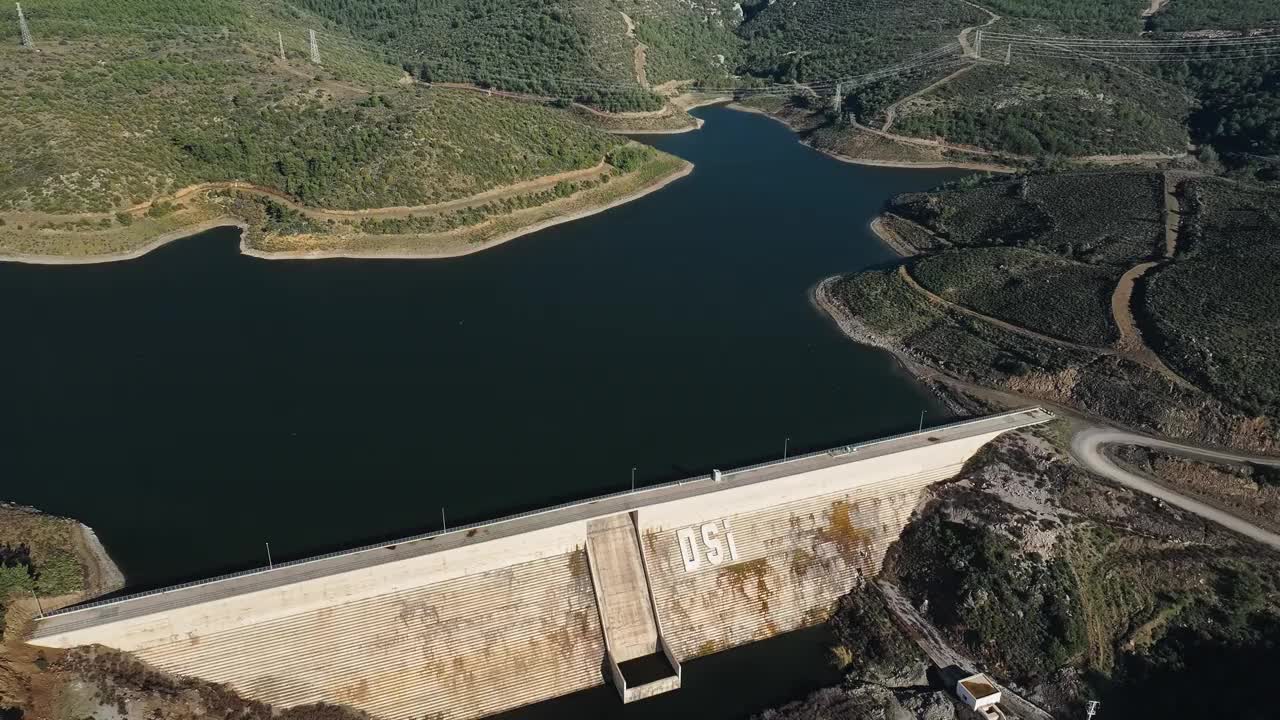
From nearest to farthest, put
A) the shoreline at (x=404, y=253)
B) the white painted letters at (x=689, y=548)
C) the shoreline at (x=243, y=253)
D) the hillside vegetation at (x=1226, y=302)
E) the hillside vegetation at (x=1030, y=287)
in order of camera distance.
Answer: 1. the white painted letters at (x=689, y=548)
2. the hillside vegetation at (x=1226, y=302)
3. the hillside vegetation at (x=1030, y=287)
4. the shoreline at (x=243, y=253)
5. the shoreline at (x=404, y=253)

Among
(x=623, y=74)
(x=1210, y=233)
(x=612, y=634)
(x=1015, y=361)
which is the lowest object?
(x=612, y=634)

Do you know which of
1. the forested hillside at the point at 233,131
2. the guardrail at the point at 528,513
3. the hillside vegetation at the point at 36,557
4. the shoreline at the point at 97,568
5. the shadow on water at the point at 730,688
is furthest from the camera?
the forested hillside at the point at 233,131

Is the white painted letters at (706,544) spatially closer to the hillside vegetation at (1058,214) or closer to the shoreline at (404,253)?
the shoreline at (404,253)

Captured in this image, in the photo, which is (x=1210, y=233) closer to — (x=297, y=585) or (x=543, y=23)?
(x=297, y=585)

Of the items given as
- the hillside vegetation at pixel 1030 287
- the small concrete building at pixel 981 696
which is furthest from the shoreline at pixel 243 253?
the small concrete building at pixel 981 696

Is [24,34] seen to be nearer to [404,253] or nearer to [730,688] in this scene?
[404,253]

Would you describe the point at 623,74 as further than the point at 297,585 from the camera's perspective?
Yes

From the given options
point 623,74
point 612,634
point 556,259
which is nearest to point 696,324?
point 556,259

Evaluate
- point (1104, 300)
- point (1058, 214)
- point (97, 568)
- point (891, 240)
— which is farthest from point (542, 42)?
A: point (97, 568)
